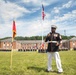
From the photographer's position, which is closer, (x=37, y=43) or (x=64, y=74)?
(x=64, y=74)

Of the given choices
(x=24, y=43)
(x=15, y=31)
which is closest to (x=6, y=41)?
(x=24, y=43)

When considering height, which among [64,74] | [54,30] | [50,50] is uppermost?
[54,30]

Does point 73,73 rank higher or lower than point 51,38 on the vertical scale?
lower

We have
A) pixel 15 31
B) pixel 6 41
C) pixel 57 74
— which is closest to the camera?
pixel 57 74

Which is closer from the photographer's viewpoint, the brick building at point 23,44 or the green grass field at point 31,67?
the green grass field at point 31,67

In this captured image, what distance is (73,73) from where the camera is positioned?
1055 cm

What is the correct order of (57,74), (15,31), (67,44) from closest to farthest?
(57,74)
(15,31)
(67,44)

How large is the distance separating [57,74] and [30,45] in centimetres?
12905

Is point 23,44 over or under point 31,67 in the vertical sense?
over

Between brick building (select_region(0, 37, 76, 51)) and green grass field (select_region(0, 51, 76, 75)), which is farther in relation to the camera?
brick building (select_region(0, 37, 76, 51))

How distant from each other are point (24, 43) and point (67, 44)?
98.8 ft

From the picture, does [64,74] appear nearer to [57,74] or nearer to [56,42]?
[57,74]

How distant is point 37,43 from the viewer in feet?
458

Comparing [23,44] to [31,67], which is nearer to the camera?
[31,67]
